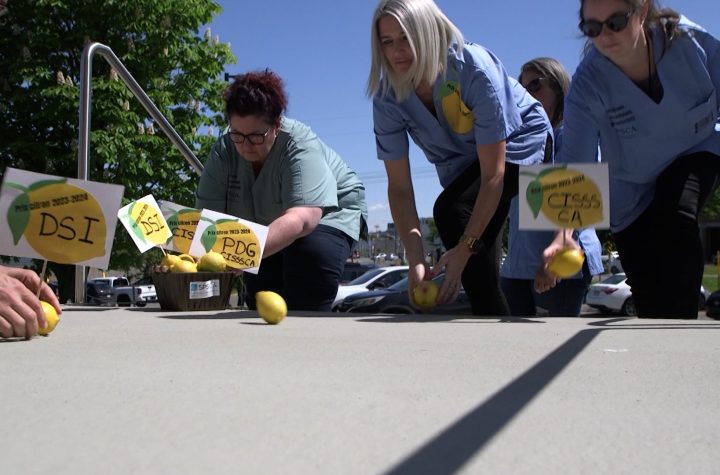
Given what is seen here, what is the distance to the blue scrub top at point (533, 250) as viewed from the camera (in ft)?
10.9

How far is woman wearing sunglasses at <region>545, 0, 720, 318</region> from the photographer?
2318mm

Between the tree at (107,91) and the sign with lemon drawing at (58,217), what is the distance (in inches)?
355

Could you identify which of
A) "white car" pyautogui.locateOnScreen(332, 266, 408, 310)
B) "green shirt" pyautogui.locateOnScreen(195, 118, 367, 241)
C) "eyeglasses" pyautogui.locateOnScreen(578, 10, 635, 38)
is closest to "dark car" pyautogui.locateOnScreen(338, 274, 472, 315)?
"white car" pyautogui.locateOnScreen(332, 266, 408, 310)

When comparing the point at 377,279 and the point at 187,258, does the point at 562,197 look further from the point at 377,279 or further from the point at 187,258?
the point at 377,279

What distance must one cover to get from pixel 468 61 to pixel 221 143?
54.6 inches

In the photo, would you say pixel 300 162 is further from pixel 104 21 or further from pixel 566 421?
pixel 104 21

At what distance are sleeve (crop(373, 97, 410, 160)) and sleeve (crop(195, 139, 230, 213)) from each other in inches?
33.8

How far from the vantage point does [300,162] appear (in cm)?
308

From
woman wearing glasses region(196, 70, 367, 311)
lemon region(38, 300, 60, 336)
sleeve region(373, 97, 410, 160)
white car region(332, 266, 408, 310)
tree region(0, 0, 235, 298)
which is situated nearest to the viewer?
lemon region(38, 300, 60, 336)

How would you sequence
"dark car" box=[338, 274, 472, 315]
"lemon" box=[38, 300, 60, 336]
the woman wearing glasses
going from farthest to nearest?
1. "dark car" box=[338, 274, 472, 315]
2. the woman wearing glasses
3. "lemon" box=[38, 300, 60, 336]

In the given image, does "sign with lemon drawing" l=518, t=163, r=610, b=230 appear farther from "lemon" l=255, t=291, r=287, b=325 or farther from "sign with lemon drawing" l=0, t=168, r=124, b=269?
"sign with lemon drawing" l=0, t=168, r=124, b=269

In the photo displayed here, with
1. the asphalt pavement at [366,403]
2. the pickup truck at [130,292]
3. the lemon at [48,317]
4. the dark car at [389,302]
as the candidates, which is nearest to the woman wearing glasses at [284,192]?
the lemon at [48,317]

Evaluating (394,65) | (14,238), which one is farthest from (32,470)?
(394,65)

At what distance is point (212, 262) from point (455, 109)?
118cm
